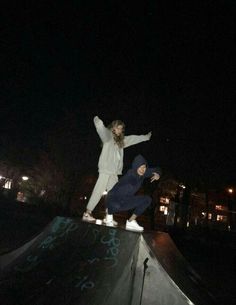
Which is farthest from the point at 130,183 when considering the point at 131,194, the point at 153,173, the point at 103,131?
the point at 103,131

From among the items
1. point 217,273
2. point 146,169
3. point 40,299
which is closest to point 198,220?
point 217,273

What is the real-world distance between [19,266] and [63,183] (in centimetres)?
2401

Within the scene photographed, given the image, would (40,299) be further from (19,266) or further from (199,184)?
(199,184)

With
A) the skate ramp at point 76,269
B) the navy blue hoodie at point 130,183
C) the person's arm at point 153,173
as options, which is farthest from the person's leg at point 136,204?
the skate ramp at point 76,269

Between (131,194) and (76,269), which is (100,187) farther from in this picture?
(76,269)

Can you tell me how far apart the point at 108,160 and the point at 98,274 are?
7.39 feet

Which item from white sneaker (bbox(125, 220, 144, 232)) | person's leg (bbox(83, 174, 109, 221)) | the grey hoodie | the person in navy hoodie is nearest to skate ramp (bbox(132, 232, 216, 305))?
white sneaker (bbox(125, 220, 144, 232))

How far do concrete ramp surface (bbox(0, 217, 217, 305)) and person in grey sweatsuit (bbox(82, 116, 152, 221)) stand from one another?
774 millimetres

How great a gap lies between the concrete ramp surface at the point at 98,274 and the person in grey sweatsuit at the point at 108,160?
0.77 meters

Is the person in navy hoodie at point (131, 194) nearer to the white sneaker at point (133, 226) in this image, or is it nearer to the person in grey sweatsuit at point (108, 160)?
the white sneaker at point (133, 226)

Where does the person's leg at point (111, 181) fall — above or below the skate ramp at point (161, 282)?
above

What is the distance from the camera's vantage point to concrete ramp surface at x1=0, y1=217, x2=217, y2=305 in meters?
3.75

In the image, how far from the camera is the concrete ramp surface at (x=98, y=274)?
3.75 m

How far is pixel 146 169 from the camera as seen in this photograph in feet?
17.4
